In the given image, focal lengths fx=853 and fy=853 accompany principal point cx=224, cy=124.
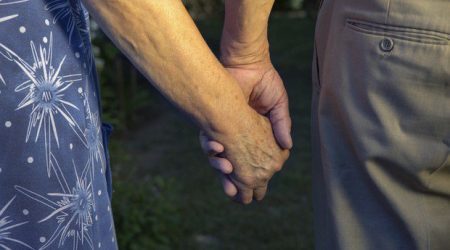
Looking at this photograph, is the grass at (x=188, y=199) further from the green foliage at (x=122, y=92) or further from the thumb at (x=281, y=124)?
the thumb at (x=281, y=124)

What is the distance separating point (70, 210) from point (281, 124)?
842 mm

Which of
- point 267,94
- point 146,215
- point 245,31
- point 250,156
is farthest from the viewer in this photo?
point 146,215

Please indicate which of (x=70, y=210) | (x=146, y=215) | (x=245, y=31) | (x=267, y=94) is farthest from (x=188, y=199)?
(x=70, y=210)

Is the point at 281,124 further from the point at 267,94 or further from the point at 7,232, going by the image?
the point at 7,232

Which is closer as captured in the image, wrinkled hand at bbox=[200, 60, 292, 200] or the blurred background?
wrinkled hand at bbox=[200, 60, 292, 200]

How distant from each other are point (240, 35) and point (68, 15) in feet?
2.39

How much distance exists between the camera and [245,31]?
8.11ft

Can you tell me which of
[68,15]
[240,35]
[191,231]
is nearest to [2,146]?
[68,15]

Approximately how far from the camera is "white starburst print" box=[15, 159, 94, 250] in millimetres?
1833

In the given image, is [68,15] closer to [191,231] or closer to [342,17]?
[342,17]

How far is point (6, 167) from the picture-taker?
178 centimetres

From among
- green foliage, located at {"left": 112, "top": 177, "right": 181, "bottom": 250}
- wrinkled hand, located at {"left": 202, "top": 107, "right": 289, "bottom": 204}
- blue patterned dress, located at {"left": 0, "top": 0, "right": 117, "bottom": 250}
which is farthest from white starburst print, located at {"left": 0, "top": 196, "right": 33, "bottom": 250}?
green foliage, located at {"left": 112, "top": 177, "right": 181, "bottom": 250}

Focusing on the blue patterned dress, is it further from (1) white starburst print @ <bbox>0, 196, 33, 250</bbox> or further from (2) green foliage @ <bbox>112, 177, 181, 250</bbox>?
(2) green foliage @ <bbox>112, 177, 181, 250</bbox>

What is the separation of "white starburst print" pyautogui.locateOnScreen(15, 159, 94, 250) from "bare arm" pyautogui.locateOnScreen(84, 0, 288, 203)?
0.97 feet
